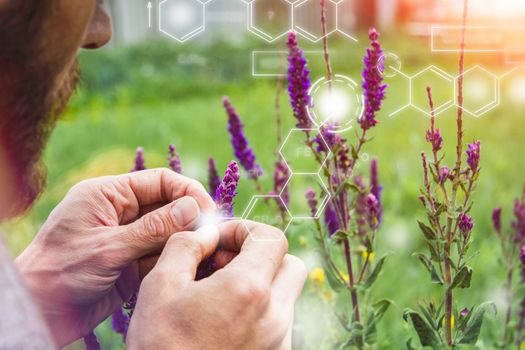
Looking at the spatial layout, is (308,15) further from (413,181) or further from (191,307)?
(191,307)

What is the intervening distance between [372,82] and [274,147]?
9.52 ft

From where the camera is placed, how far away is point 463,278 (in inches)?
50.2

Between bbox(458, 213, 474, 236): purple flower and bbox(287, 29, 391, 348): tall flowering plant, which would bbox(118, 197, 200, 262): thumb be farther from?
bbox(458, 213, 474, 236): purple flower

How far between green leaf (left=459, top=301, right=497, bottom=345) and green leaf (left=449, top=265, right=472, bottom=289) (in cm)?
6

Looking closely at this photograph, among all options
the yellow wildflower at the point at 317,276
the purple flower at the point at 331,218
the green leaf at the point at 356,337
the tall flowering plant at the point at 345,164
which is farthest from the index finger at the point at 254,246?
the yellow wildflower at the point at 317,276

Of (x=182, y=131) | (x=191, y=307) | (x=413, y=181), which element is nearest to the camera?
(x=191, y=307)

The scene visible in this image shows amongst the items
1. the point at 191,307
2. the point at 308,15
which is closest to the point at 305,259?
the point at 191,307

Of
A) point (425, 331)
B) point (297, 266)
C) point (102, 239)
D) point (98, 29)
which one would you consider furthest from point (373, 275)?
point (98, 29)

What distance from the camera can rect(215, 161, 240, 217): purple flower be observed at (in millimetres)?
1221

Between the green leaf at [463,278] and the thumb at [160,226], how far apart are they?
1.43ft

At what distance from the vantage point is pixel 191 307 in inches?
43.9

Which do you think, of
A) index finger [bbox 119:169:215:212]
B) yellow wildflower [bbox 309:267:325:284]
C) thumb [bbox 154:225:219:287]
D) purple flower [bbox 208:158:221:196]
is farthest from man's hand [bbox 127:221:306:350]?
yellow wildflower [bbox 309:267:325:284]

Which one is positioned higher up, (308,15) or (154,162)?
(308,15)

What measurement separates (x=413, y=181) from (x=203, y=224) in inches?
91.9
